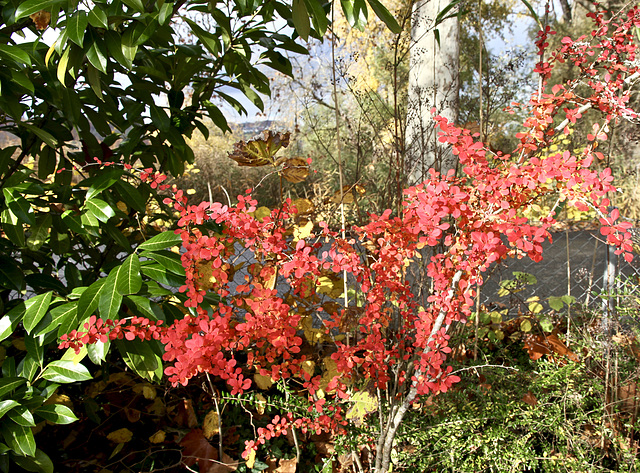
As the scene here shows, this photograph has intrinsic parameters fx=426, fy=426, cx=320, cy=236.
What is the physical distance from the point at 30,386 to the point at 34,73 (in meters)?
0.86

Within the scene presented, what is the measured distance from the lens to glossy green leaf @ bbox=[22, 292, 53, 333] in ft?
3.05

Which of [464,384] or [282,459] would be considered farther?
[464,384]

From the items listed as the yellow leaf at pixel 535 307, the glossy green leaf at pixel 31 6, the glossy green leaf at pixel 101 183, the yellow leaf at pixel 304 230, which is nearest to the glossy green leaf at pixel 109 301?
the glossy green leaf at pixel 101 183

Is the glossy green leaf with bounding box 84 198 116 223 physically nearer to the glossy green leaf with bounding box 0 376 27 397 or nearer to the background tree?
the background tree

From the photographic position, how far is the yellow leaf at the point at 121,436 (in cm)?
146

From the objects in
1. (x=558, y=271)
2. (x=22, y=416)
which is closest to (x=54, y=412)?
(x=22, y=416)

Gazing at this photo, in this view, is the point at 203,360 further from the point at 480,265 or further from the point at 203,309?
the point at 480,265

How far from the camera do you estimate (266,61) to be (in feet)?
4.93

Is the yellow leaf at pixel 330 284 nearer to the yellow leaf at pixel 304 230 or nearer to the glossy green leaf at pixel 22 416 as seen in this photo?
the yellow leaf at pixel 304 230

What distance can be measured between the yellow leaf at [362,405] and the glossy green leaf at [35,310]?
94 cm

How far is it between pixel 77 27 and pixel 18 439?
898 millimetres

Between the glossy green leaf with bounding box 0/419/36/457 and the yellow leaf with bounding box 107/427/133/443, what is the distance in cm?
55

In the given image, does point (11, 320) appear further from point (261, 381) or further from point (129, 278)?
point (261, 381)

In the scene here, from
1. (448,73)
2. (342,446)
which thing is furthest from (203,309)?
(448,73)
